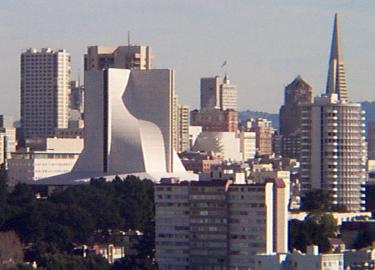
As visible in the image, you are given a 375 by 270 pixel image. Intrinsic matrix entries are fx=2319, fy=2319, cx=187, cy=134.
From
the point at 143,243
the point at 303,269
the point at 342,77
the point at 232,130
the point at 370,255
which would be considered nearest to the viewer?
the point at 303,269

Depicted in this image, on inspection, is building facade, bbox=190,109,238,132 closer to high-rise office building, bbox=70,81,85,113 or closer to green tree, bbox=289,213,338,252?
high-rise office building, bbox=70,81,85,113

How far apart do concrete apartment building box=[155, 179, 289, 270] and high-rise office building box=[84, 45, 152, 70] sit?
44629mm

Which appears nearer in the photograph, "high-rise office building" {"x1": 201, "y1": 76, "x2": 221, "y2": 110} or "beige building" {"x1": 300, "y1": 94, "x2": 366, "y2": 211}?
"beige building" {"x1": 300, "y1": 94, "x2": 366, "y2": 211}

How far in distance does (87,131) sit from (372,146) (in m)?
52.6

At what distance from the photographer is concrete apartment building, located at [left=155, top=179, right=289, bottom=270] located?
63812 mm

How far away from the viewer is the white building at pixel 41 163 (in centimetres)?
11044

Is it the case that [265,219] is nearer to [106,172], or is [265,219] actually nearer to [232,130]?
[106,172]

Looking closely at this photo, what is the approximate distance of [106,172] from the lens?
97.7 m

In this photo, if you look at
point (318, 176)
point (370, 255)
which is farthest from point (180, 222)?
point (318, 176)

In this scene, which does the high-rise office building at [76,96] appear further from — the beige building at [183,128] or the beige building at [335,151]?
the beige building at [335,151]

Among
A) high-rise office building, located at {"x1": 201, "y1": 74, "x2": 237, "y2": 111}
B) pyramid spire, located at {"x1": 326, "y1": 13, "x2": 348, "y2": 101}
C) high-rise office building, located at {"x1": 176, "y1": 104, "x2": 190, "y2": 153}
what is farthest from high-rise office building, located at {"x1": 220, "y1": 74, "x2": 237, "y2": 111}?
pyramid spire, located at {"x1": 326, "y1": 13, "x2": 348, "y2": 101}

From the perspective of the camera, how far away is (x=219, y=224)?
6488 centimetres

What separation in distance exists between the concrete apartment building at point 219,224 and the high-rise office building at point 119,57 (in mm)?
44629

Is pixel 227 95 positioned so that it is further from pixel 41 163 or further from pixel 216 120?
pixel 41 163
